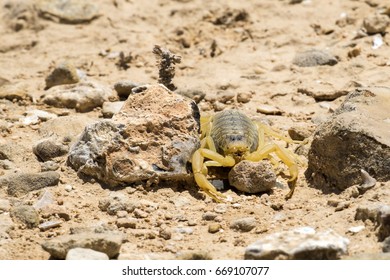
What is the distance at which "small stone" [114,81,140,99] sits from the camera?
705cm

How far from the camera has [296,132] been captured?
610cm

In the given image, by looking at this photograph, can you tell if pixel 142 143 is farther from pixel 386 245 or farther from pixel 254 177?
pixel 386 245

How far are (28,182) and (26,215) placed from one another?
497 mm

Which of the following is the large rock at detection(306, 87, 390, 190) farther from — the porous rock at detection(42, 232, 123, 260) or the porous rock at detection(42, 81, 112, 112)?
the porous rock at detection(42, 81, 112, 112)

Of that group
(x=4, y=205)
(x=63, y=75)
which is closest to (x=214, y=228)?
(x=4, y=205)

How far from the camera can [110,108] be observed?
6648 millimetres

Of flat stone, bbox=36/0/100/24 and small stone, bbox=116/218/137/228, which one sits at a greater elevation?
small stone, bbox=116/218/137/228

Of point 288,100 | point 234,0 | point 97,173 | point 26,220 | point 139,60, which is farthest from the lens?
point 234,0

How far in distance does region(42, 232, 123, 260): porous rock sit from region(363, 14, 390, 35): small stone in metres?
4.31

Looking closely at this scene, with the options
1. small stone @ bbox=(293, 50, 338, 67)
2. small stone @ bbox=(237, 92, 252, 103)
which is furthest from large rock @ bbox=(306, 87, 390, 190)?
small stone @ bbox=(293, 50, 338, 67)

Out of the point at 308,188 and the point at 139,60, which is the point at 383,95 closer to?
the point at 308,188

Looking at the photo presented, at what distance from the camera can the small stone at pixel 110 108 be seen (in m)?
6.59
